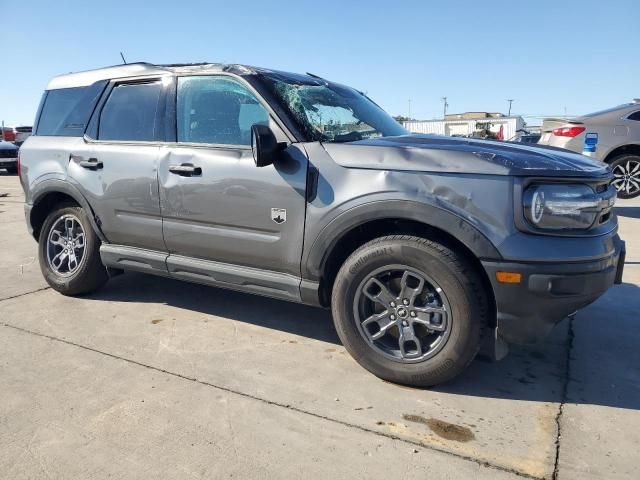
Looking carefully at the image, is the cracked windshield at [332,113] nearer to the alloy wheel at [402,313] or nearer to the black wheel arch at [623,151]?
the alloy wheel at [402,313]

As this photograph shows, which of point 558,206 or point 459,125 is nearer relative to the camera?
point 558,206

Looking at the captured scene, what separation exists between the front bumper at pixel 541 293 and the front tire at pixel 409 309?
137 mm

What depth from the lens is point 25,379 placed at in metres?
2.94

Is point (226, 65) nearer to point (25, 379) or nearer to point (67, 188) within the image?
point (67, 188)

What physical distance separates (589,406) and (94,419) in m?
2.59

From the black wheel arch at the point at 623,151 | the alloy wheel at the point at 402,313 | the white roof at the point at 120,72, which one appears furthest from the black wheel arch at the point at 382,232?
the black wheel arch at the point at 623,151

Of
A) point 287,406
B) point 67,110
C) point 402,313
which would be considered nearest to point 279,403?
point 287,406

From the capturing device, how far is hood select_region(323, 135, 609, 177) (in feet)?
8.39

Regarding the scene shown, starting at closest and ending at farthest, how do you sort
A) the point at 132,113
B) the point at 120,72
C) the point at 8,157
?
the point at 132,113 → the point at 120,72 → the point at 8,157

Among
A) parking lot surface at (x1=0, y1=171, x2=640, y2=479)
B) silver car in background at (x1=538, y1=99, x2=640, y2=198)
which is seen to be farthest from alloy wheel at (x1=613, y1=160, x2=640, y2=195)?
parking lot surface at (x1=0, y1=171, x2=640, y2=479)

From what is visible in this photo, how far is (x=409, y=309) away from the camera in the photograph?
2.83 metres

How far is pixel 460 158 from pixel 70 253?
11.3ft

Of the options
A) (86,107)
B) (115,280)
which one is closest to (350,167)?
(86,107)

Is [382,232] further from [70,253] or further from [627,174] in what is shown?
[627,174]
